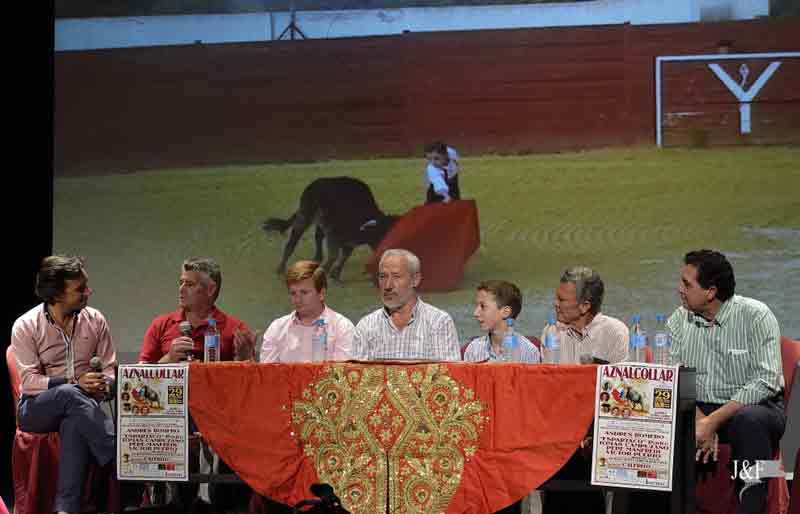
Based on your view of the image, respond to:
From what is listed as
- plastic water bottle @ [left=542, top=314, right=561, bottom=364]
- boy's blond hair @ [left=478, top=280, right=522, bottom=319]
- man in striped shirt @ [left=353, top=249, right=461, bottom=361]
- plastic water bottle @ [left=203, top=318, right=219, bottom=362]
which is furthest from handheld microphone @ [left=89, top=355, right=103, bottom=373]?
plastic water bottle @ [left=542, top=314, right=561, bottom=364]

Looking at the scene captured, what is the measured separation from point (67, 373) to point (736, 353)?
2.60 metres

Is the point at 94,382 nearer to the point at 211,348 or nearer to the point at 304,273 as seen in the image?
the point at 211,348

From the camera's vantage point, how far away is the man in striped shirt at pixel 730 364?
13.3 feet

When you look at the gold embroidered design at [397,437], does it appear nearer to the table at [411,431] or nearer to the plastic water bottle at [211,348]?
the table at [411,431]

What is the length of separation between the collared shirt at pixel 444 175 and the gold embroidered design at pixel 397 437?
2602 mm

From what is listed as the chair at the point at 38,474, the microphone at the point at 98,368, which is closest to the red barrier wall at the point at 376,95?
the microphone at the point at 98,368

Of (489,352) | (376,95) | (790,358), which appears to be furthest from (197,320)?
(790,358)

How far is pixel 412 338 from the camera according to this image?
4.50m

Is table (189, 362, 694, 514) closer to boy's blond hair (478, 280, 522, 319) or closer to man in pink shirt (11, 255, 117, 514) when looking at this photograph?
boy's blond hair (478, 280, 522, 319)

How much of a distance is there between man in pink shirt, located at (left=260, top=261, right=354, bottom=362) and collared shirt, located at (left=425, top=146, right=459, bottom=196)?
1.75 meters

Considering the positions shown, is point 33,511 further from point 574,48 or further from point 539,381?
point 574,48

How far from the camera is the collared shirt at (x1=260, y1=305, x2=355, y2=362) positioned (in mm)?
4648

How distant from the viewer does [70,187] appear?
6746 mm

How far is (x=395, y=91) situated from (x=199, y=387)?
284 cm
